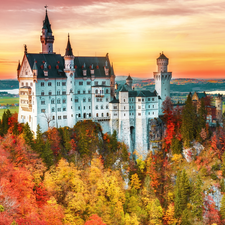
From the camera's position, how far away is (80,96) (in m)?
90.8

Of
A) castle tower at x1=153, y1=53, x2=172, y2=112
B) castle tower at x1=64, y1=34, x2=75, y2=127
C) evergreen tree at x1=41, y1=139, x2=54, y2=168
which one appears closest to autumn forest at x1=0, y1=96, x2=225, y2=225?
evergreen tree at x1=41, y1=139, x2=54, y2=168

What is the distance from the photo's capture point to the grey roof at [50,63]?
85.4 metres

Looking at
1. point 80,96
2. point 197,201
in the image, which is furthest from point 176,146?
point 80,96

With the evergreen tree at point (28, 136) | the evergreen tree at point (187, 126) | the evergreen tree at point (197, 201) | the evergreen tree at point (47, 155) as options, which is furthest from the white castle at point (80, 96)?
the evergreen tree at point (197, 201)

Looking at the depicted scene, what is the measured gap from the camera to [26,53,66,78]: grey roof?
85.4 metres

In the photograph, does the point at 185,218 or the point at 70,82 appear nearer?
the point at 185,218

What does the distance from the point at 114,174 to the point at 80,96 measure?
21222 mm

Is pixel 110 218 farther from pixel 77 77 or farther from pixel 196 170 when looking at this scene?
pixel 77 77

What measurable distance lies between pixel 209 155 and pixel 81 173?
102 feet

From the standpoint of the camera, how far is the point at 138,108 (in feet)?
305

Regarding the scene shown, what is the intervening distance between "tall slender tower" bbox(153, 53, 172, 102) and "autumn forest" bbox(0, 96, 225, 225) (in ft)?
14.8

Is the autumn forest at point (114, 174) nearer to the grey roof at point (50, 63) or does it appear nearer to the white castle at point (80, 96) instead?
the white castle at point (80, 96)

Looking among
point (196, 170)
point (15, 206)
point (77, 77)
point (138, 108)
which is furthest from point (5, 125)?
point (196, 170)

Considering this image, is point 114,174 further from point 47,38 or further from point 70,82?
point 47,38
